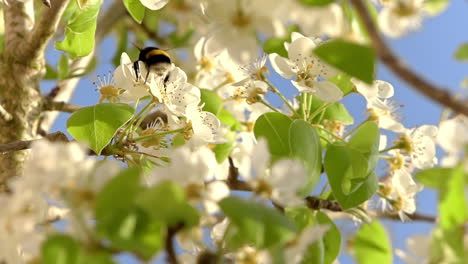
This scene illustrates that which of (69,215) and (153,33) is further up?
(69,215)

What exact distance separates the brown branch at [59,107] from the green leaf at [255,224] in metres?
0.85

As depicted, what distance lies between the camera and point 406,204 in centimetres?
107

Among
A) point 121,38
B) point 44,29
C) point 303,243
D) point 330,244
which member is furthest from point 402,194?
point 121,38

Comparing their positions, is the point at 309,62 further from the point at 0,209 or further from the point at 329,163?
the point at 0,209

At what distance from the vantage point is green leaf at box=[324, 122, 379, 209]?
839mm

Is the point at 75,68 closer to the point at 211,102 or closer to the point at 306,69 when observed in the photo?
the point at 211,102

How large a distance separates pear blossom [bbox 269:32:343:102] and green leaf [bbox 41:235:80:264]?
0.51 meters

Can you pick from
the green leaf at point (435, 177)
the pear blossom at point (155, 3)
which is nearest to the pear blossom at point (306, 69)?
the pear blossom at point (155, 3)

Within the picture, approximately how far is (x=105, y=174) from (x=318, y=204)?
50 centimetres

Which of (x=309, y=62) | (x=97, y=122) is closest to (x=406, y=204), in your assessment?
(x=309, y=62)

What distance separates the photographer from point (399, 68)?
0.43m

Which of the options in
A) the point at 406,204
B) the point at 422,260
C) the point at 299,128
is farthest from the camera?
the point at 406,204

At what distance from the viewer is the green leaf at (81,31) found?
1.11 metres

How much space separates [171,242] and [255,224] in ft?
0.26
